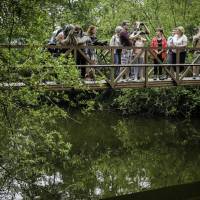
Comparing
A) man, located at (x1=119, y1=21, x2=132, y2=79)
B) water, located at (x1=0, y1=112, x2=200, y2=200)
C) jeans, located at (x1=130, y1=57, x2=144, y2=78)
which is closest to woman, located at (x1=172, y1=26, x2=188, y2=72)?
jeans, located at (x1=130, y1=57, x2=144, y2=78)

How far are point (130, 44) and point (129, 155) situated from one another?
345 cm

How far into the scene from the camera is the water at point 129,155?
12.1 m

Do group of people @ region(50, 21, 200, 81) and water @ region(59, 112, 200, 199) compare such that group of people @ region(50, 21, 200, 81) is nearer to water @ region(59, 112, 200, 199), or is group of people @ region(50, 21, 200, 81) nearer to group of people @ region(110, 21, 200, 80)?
group of people @ region(110, 21, 200, 80)

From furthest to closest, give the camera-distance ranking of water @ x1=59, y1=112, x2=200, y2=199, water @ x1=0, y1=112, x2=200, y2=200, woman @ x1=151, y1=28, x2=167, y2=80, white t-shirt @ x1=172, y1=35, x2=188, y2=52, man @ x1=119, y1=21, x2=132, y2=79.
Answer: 1. white t-shirt @ x1=172, y1=35, x2=188, y2=52
2. woman @ x1=151, y1=28, x2=167, y2=80
3. man @ x1=119, y1=21, x2=132, y2=79
4. water @ x1=59, y1=112, x2=200, y2=199
5. water @ x1=0, y1=112, x2=200, y2=200

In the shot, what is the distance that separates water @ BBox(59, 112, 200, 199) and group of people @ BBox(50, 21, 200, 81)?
6.90 ft

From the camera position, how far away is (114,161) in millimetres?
14344

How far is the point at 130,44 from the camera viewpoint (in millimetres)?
13820

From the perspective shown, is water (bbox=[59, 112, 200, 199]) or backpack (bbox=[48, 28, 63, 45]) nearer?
water (bbox=[59, 112, 200, 199])

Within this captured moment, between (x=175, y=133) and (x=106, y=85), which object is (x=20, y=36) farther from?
(x=175, y=133)

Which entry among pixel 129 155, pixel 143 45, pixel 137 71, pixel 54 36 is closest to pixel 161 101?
pixel 129 155

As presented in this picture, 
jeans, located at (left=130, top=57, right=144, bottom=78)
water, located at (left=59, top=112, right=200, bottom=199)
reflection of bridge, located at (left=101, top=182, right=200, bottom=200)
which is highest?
jeans, located at (left=130, top=57, right=144, bottom=78)

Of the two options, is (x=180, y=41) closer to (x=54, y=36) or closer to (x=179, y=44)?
(x=179, y=44)

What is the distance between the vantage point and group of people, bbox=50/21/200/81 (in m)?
12.9

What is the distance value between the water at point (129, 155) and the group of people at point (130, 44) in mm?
2104
